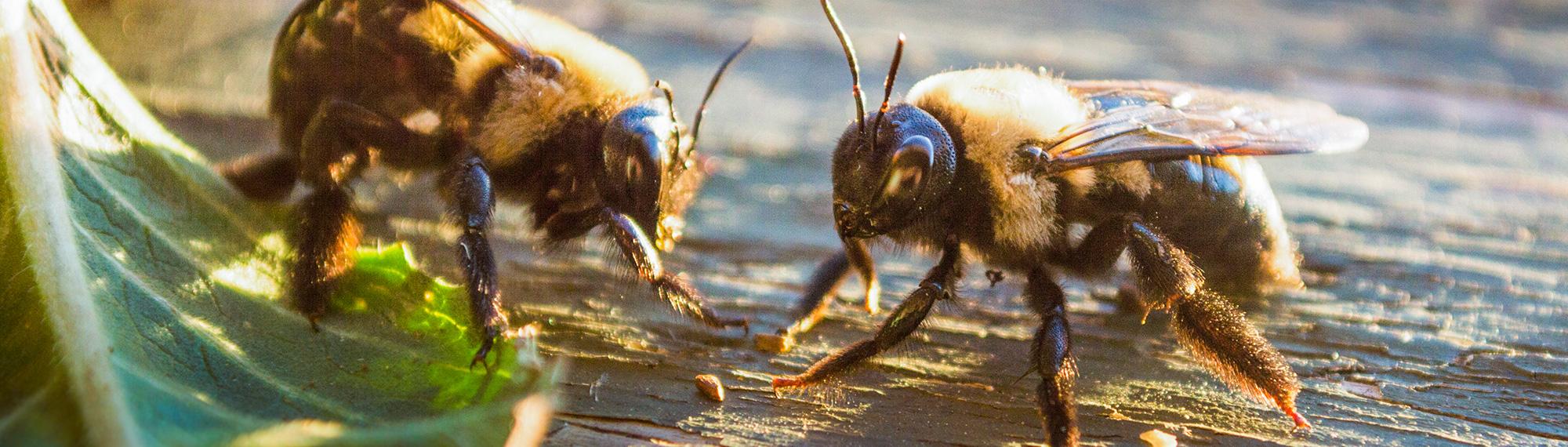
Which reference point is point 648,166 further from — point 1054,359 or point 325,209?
point 1054,359

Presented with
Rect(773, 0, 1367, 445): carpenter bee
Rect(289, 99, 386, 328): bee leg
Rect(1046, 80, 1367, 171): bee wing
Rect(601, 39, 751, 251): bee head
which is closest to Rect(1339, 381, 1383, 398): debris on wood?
Rect(773, 0, 1367, 445): carpenter bee

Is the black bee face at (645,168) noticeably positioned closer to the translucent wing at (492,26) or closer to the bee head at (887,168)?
the translucent wing at (492,26)

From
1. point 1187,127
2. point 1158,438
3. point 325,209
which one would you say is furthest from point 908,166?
point 325,209

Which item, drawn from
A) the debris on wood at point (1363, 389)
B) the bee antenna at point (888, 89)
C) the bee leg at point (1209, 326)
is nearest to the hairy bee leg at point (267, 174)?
the bee antenna at point (888, 89)

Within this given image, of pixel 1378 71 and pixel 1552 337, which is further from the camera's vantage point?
pixel 1378 71

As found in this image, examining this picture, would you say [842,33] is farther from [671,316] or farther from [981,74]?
[671,316]

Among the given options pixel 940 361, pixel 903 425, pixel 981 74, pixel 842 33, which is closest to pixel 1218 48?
pixel 981 74
